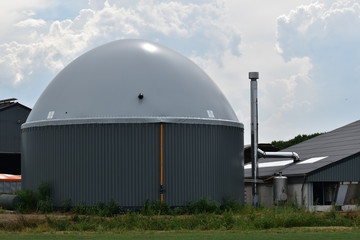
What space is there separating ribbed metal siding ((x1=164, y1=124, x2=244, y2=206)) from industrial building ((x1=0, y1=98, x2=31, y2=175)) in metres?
35.3

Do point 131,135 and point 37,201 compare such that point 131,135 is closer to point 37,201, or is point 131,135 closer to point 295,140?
point 37,201

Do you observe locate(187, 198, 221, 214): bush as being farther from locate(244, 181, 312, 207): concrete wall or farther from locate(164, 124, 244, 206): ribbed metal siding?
locate(244, 181, 312, 207): concrete wall

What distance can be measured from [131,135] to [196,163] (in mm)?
3393

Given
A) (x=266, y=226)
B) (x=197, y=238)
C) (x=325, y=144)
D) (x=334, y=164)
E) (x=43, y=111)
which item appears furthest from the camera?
(x=325, y=144)

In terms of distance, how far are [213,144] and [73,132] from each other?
22.1 ft

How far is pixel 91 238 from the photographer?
2305cm

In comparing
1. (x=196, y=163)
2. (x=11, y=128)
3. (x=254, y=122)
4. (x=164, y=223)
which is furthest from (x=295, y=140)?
(x=164, y=223)

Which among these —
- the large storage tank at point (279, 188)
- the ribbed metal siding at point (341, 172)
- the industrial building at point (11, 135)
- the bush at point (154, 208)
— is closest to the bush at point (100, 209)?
the bush at point (154, 208)

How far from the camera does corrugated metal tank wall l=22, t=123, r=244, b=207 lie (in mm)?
34250

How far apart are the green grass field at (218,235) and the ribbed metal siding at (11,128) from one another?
4322 cm

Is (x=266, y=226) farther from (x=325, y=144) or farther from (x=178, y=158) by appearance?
(x=325, y=144)

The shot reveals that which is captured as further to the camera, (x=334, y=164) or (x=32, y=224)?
(x=334, y=164)

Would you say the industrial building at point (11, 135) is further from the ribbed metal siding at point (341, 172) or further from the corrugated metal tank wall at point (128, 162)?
the ribbed metal siding at point (341, 172)

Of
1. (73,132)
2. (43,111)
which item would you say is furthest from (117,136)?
(43,111)
